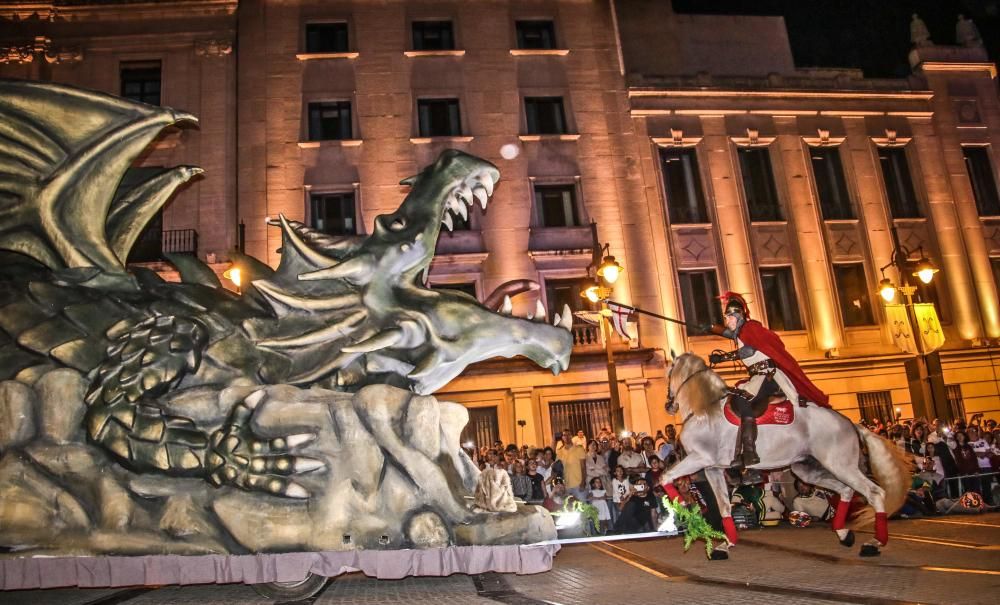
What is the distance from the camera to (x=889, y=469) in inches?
272

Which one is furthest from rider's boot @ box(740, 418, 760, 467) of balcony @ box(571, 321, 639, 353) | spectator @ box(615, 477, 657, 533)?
balcony @ box(571, 321, 639, 353)

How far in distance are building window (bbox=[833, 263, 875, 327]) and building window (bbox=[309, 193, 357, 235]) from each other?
13.8 metres

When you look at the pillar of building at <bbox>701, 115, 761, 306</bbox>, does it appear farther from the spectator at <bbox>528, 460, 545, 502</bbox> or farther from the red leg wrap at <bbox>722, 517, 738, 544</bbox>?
the red leg wrap at <bbox>722, 517, 738, 544</bbox>

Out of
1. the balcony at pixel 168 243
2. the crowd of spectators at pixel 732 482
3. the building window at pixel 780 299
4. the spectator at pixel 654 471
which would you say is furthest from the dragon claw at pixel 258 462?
the building window at pixel 780 299

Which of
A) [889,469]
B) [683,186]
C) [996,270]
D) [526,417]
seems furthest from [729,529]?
[996,270]

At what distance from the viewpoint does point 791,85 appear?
2097 centimetres

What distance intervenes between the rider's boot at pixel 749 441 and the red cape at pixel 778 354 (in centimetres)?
63

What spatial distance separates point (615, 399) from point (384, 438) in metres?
10.1

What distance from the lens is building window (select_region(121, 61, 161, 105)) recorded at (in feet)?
63.9

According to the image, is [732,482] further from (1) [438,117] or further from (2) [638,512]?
(1) [438,117]

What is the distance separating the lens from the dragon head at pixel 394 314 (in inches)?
202

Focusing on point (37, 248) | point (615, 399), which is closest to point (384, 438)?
point (37, 248)

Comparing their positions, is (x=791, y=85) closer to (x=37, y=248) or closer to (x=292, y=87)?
(x=292, y=87)

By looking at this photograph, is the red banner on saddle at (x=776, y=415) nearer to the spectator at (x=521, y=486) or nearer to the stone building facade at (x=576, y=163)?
the spectator at (x=521, y=486)
